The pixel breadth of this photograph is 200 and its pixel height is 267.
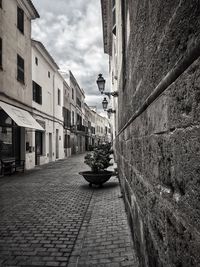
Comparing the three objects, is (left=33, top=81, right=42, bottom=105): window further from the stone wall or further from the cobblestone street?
the stone wall

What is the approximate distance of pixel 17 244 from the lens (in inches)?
159

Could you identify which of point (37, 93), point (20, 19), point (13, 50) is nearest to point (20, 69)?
point (13, 50)

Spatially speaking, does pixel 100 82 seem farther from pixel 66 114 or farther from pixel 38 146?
pixel 66 114

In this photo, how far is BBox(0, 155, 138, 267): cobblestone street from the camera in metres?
3.55

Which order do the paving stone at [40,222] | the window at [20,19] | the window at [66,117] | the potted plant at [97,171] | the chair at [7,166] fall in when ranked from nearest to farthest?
the paving stone at [40,222], the potted plant at [97,171], the chair at [7,166], the window at [20,19], the window at [66,117]

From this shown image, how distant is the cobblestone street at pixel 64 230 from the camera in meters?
3.55

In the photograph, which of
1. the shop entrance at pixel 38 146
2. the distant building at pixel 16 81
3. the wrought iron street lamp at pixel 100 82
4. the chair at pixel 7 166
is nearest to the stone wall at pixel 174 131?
the wrought iron street lamp at pixel 100 82

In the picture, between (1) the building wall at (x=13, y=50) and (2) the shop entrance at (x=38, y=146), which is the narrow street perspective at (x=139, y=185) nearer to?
(1) the building wall at (x=13, y=50)

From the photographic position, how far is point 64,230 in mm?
4664

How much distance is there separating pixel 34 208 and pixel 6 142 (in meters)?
7.37

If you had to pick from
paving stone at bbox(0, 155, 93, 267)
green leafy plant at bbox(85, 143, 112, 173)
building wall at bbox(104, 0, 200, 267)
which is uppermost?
building wall at bbox(104, 0, 200, 267)

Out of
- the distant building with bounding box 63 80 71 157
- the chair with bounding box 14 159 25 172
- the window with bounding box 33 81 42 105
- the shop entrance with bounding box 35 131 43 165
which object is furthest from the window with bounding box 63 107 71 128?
the chair with bounding box 14 159 25 172

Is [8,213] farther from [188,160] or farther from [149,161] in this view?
[188,160]

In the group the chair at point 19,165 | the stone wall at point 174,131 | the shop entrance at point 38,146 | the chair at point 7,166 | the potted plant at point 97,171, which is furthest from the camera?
the shop entrance at point 38,146
